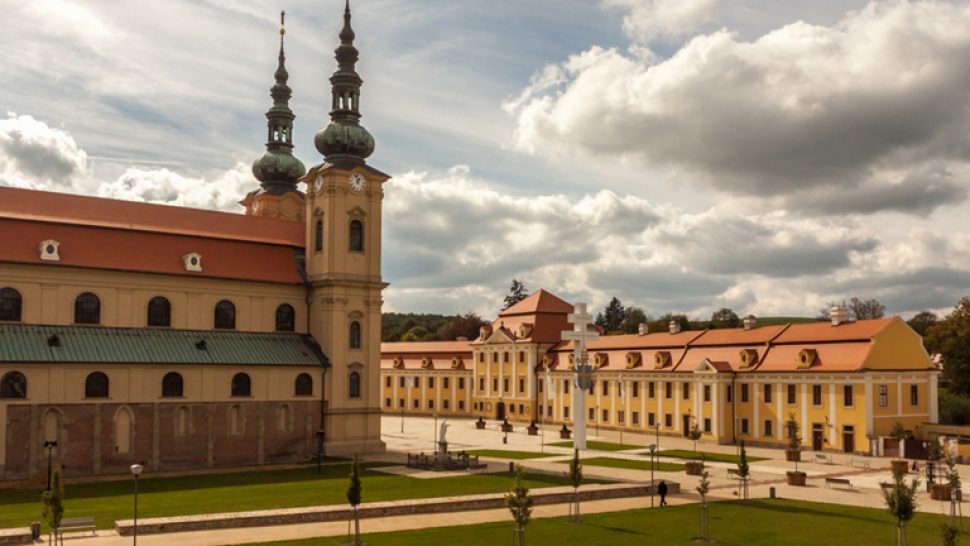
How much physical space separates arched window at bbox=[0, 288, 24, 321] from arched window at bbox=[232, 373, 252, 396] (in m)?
12.4

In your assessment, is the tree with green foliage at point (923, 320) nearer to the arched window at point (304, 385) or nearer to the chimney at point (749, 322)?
the chimney at point (749, 322)

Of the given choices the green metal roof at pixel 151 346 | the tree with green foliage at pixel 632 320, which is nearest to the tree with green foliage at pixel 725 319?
the tree with green foliage at pixel 632 320

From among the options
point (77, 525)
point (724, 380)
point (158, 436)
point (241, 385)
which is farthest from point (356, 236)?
point (724, 380)

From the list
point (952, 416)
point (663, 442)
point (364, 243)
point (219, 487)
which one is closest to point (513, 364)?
point (663, 442)

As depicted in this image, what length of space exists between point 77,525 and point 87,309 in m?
21.7

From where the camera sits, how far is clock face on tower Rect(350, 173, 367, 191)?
177 feet

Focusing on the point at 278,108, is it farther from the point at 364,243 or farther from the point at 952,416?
the point at 952,416

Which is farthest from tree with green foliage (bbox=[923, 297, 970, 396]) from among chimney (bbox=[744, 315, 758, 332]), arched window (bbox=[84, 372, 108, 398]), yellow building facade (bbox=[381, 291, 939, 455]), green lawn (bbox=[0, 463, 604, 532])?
arched window (bbox=[84, 372, 108, 398])

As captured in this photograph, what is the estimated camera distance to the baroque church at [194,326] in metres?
41.7

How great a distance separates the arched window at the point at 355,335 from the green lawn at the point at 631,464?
16.4 m

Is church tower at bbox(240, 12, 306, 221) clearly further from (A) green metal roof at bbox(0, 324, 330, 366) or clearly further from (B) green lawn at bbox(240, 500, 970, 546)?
(B) green lawn at bbox(240, 500, 970, 546)

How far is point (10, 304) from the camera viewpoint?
42.7 meters

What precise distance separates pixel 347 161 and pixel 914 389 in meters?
44.4

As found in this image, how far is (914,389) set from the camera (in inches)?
2195
